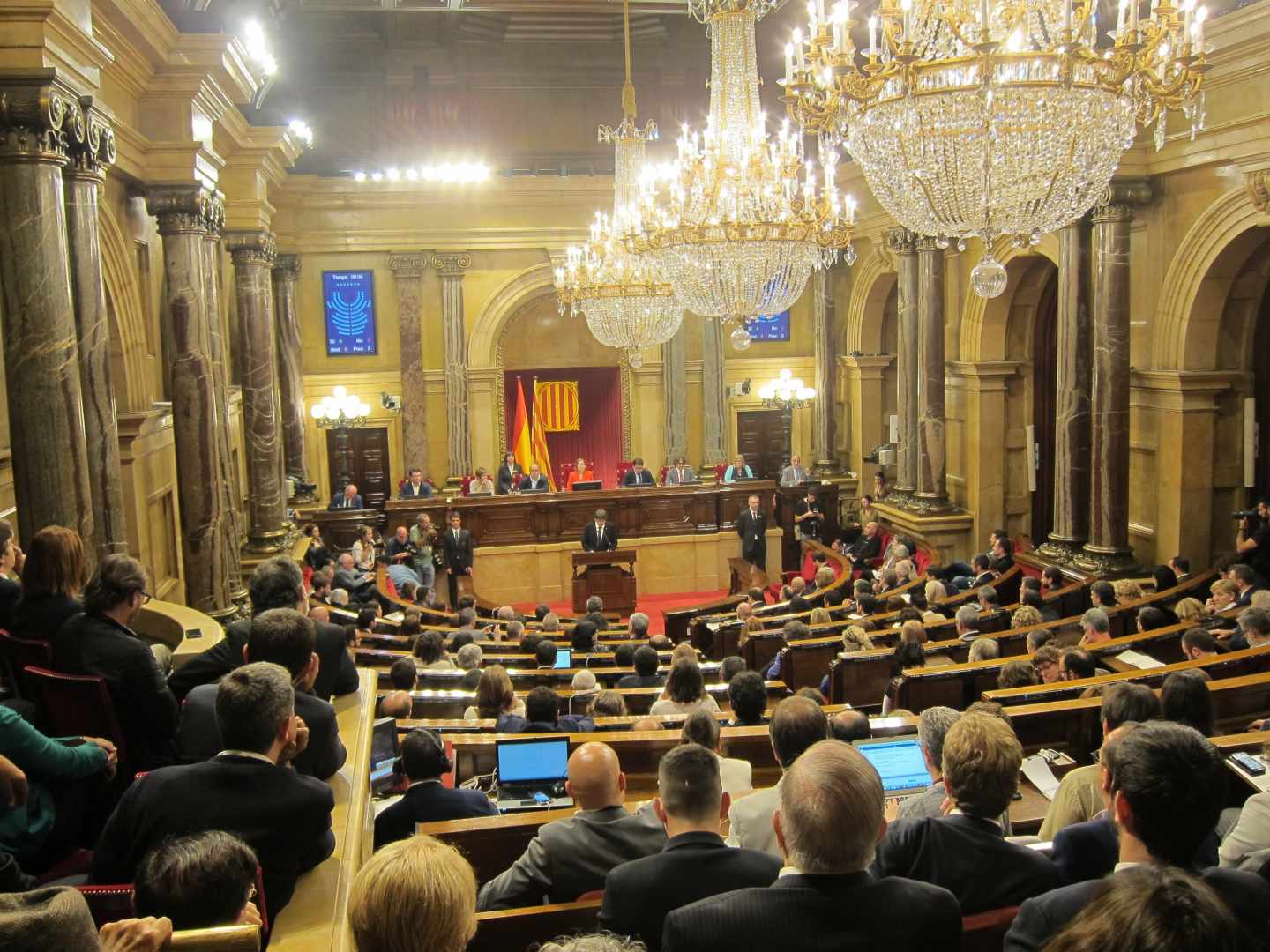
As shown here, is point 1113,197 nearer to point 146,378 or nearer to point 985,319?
point 985,319

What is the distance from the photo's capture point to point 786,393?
19.3 metres

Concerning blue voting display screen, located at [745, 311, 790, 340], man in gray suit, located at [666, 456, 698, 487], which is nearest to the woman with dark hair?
man in gray suit, located at [666, 456, 698, 487]

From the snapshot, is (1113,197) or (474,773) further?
(1113,197)

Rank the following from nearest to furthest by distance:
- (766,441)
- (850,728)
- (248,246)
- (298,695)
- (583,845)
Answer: (298,695) < (583,845) < (850,728) < (248,246) < (766,441)

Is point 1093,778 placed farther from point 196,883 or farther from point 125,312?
point 125,312

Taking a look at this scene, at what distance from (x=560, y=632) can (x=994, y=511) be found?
7.17 m

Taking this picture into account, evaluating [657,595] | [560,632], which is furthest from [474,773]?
[657,595]

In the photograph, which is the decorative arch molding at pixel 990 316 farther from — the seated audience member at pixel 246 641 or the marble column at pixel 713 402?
the seated audience member at pixel 246 641

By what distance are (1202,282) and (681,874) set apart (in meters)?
9.97

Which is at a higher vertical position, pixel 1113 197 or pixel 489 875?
pixel 1113 197

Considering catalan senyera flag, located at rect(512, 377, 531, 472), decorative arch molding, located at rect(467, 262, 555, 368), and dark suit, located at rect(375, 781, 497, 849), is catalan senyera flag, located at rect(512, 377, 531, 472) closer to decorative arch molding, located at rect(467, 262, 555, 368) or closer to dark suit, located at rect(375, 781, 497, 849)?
decorative arch molding, located at rect(467, 262, 555, 368)

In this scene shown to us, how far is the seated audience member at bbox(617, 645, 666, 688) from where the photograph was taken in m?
7.50

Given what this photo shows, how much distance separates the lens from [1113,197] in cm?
1096

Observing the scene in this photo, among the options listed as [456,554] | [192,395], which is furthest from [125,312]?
[456,554]
